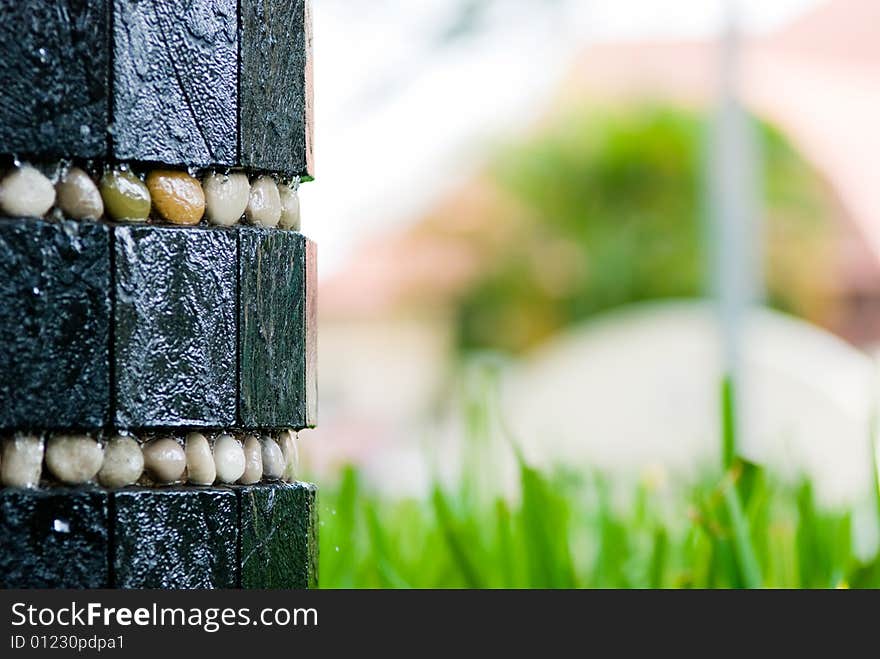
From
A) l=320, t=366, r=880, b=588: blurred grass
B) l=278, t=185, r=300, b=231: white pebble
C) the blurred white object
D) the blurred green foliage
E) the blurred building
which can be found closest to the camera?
l=278, t=185, r=300, b=231: white pebble

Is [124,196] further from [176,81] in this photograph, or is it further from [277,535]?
[277,535]

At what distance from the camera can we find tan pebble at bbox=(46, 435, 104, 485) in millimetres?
602

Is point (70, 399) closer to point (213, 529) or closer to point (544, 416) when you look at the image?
point (213, 529)

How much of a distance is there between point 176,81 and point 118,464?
0.19 m

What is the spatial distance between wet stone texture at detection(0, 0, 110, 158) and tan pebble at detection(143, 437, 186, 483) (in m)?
0.14

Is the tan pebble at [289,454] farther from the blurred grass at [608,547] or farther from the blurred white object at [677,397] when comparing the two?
the blurred white object at [677,397]

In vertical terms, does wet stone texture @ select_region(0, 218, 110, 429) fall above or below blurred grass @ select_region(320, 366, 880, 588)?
above

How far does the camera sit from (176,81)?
0.63 m

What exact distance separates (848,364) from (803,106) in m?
0.92

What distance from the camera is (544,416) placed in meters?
4.18

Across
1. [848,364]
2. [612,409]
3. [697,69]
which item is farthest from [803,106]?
[697,69]

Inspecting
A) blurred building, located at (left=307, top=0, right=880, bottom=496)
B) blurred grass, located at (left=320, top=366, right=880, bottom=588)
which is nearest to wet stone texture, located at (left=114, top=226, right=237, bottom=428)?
blurred grass, located at (left=320, top=366, right=880, bottom=588)

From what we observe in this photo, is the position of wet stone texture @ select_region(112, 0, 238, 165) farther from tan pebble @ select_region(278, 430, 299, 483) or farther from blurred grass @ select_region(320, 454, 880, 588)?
blurred grass @ select_region(320, 454, 880, 588)

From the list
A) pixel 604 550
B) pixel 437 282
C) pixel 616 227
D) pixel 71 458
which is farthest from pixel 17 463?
pixel 437 282
